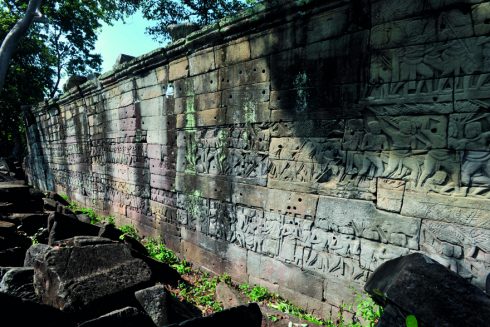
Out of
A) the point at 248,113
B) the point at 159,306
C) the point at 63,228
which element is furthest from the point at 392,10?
the point at 63,228

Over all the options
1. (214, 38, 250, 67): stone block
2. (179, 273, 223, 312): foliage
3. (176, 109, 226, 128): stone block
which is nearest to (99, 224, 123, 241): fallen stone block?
(179, 273, 223, 312): foliage

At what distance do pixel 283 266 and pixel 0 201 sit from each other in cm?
644

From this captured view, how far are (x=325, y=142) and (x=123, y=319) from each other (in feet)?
8.31

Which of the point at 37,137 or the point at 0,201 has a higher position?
the point at 37,137

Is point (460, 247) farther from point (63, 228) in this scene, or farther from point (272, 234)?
point (63, 228)

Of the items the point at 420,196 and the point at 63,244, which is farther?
the point at 63,244

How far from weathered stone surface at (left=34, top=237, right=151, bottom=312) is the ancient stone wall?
1652 millimetres

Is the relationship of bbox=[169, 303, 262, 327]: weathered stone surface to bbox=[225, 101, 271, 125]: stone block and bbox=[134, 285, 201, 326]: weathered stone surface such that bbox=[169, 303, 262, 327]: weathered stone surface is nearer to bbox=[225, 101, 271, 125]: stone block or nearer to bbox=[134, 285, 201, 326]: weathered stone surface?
bbox=[134, 285, 201, 326]: weathered stone surface

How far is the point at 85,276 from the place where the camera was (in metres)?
2.97

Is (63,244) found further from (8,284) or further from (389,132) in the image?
(389,132)

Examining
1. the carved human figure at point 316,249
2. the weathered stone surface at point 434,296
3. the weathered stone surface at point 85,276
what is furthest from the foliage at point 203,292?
the weathered stone surface at point 434,296

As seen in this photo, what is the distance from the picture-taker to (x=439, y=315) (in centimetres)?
164

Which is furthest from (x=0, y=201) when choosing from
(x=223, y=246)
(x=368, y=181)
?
(x=368, y=181)

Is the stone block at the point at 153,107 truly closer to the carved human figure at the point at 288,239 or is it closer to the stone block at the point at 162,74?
the stone block at the point at 162,74
